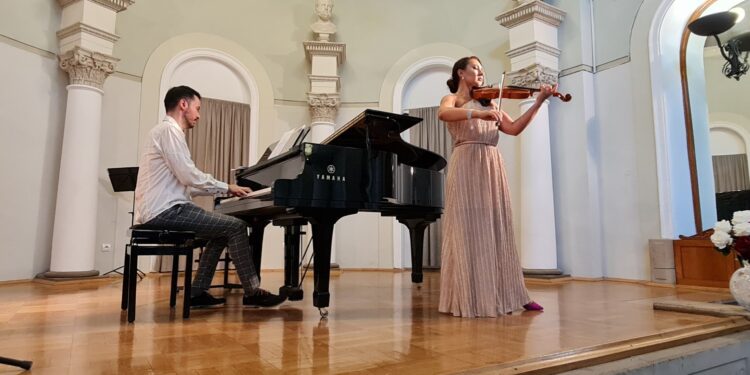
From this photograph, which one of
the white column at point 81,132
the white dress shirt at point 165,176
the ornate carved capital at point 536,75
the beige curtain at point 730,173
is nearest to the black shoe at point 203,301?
the white dress shirt at point 165,176

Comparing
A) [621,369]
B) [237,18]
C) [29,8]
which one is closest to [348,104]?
[237,18]

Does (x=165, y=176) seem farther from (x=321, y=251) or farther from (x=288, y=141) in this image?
(x=321, y=251)

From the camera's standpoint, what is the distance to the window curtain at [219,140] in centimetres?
671

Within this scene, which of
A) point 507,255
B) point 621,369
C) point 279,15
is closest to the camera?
point 621,369

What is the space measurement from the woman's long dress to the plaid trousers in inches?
49.9

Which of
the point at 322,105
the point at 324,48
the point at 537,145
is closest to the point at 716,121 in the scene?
the point at 537,145

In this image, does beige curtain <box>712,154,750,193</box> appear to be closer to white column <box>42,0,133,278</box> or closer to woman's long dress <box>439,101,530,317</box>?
woman's long dress <box>439,101,530,317</box>

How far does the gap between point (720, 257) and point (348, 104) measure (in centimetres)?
521

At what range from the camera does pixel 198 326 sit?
8.09 feet

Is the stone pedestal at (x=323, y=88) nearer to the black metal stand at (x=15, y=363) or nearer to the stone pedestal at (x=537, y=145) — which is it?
the stone pedestal at (x=537, y=145)

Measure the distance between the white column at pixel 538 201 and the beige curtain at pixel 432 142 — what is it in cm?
150

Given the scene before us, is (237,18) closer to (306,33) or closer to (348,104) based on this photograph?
(306,33)

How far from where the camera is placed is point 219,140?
22.4 feet

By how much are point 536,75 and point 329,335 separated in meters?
4.64
